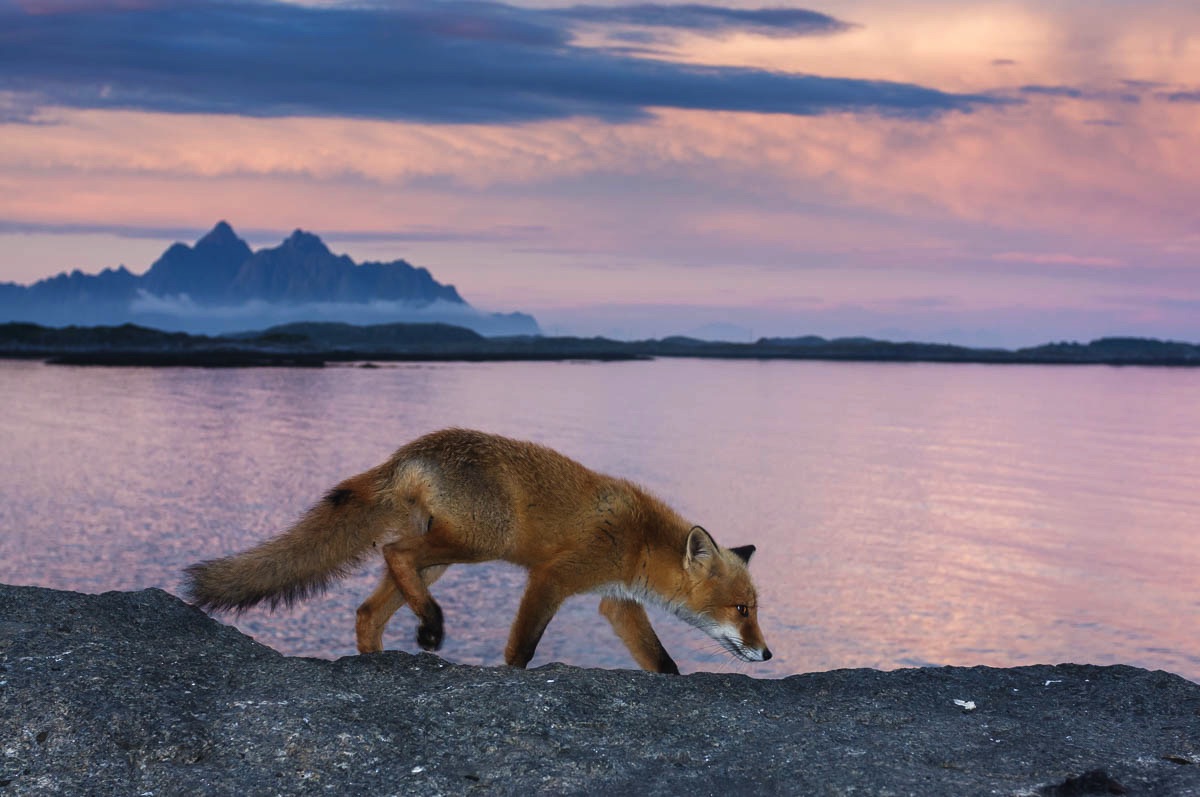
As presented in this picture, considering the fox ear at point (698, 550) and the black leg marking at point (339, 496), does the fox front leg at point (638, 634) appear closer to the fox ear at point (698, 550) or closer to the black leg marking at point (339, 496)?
the fox ear at point (698, 550)

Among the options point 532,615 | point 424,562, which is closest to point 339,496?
point 424,562

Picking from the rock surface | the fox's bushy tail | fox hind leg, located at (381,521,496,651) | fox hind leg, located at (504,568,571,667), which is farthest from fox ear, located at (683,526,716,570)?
the fox's bushy tail

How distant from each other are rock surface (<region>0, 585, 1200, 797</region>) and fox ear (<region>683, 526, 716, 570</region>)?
1.05 m

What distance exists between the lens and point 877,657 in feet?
62.8

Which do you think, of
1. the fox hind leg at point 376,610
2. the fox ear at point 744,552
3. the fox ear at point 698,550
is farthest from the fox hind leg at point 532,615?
the fox ear at point 744,552

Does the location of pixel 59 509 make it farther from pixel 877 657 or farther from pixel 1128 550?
pixel 1128 550

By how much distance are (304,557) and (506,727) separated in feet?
9.14

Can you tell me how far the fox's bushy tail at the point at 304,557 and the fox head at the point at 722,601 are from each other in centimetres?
281

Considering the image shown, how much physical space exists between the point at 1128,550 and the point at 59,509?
31.7 meters

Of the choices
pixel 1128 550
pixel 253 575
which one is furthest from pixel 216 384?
pixel 253 575

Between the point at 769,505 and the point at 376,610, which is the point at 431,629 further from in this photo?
the point at 769,505

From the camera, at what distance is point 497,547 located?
898 centimetres

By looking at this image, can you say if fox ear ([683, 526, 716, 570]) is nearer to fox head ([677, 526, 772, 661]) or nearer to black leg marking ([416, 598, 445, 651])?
fox head ([677, 526, 772, 661])

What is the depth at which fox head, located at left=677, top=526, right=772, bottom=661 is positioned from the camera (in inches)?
373
